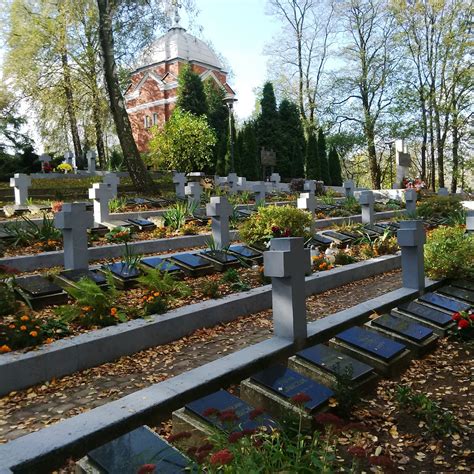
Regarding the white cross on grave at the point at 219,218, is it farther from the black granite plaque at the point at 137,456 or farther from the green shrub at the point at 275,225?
the black granite plaque at the point at 137,456

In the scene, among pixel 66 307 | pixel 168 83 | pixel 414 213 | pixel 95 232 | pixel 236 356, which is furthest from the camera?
pixel 168 83

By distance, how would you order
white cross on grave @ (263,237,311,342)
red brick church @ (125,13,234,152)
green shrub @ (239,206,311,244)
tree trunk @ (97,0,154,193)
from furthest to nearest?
1. red brick church @ (125,13,234,152)
2. tree trunk @ (97,0,154,193)
3. green shrub @ (239,206,311,244)
4. white cross on grave @ (263,237,311,342)

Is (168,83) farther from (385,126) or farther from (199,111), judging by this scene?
(385,126)

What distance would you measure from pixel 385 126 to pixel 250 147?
867cm

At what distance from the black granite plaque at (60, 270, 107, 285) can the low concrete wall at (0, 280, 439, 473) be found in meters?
2.77

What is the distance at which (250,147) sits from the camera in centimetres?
3012

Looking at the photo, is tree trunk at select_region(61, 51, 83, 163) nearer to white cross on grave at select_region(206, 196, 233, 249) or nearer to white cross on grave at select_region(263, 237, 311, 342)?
white cross on grave at select_region(206, 196, 233, 249)

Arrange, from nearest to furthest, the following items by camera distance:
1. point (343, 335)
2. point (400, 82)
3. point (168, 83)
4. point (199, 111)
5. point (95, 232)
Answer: point (343, 335) < point (95, 232) < point (400, 82) < point (199, 111) < point (168, 83)

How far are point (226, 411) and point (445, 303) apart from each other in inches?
152

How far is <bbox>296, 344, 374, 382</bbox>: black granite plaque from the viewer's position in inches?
148

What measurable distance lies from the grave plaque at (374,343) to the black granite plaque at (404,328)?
0.26 metres

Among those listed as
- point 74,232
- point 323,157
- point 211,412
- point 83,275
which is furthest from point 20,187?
point 323,157

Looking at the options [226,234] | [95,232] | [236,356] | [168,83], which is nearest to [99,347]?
[236,356]

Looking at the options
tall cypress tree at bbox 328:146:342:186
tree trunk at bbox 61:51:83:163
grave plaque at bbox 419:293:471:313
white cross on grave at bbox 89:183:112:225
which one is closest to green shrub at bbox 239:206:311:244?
grave plaque at bbox 419:293:471:313
